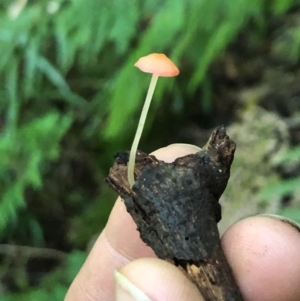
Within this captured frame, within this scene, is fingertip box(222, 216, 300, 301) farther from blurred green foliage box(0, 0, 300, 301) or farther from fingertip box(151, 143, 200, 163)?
blurred green foliage box(0, 0, 300, 301)

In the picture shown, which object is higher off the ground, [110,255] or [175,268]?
[175,268]

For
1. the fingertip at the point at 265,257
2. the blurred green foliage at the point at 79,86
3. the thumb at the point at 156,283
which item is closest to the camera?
the thumb at the point at 156,283

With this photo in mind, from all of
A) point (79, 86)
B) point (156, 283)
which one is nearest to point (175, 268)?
point (156, 283)

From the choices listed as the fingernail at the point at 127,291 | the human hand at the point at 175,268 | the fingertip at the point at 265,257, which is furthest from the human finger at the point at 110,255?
the fingernail at the point at 127,291

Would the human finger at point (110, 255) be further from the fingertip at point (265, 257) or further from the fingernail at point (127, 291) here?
the fingernail at point (127, 291)

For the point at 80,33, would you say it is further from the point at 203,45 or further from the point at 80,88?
the point at 203,45

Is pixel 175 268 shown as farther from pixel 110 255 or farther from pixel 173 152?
pixel 110 255

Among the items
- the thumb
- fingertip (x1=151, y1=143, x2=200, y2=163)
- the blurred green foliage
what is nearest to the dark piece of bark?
the thumb
